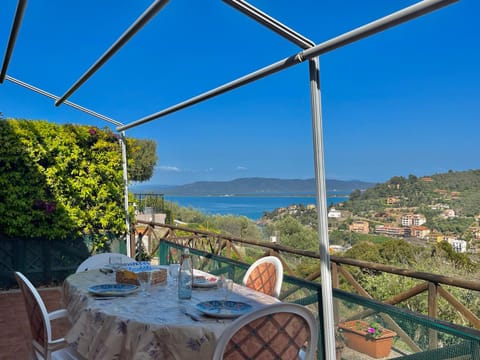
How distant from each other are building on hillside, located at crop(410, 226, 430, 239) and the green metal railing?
15.7 feet

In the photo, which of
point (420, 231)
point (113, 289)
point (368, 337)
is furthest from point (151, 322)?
point (420, 231)

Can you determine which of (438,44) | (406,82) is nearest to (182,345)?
(438,44)

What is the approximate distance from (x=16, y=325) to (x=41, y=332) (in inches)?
93.4

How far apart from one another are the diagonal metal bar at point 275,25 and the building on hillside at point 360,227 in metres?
5.57

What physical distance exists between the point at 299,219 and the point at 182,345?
7.98 metres

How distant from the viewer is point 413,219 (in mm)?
6891

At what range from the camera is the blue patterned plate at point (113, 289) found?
222 centimetres

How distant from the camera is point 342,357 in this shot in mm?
2117

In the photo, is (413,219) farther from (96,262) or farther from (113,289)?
(113,289)

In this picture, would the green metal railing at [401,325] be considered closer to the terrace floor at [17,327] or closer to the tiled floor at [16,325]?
the terrace floor at [17,327]

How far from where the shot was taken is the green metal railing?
1.48m

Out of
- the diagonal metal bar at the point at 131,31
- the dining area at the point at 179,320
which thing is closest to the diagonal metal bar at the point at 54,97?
the diagonal metal bar at the point at 131,31

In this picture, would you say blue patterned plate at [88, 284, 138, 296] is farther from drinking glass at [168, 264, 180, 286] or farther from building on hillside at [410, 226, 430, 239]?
building on hillside at [410, 226, 430, 239]

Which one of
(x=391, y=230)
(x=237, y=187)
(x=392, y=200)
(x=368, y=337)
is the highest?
(x=237, y=187)
